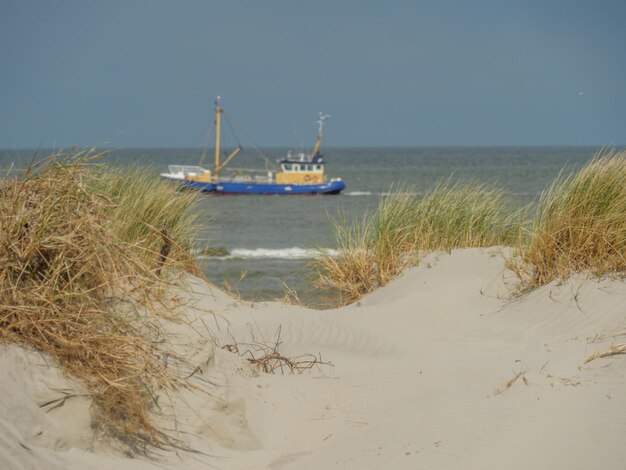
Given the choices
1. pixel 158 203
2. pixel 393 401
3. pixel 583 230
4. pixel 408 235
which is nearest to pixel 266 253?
pixel 408 235

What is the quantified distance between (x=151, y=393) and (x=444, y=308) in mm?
4326

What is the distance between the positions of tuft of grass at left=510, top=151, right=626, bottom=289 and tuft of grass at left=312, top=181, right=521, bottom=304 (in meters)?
2.06

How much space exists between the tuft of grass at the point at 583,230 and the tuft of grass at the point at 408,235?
206 centimetres

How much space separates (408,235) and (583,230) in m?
3.03

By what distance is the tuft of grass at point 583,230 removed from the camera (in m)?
7.55

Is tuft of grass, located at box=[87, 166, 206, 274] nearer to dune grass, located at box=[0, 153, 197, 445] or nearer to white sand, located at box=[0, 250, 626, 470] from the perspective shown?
white sand, located at box=[0, 250, 626, 470]

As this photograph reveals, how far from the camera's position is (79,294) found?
441 centimetres

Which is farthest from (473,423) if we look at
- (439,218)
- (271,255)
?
(271,255)

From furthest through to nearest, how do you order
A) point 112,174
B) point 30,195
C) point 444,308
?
point 112,174, point 444,308, point 30,195

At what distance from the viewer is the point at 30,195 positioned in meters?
4.79

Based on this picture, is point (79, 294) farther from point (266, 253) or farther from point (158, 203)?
point (266, 253)

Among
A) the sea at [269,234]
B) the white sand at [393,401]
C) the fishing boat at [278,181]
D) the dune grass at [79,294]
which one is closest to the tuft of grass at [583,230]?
the white sand at [393,401]

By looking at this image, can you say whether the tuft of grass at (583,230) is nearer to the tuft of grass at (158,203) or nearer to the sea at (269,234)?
the sea at (269,234)

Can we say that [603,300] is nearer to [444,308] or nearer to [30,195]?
[444,308]
